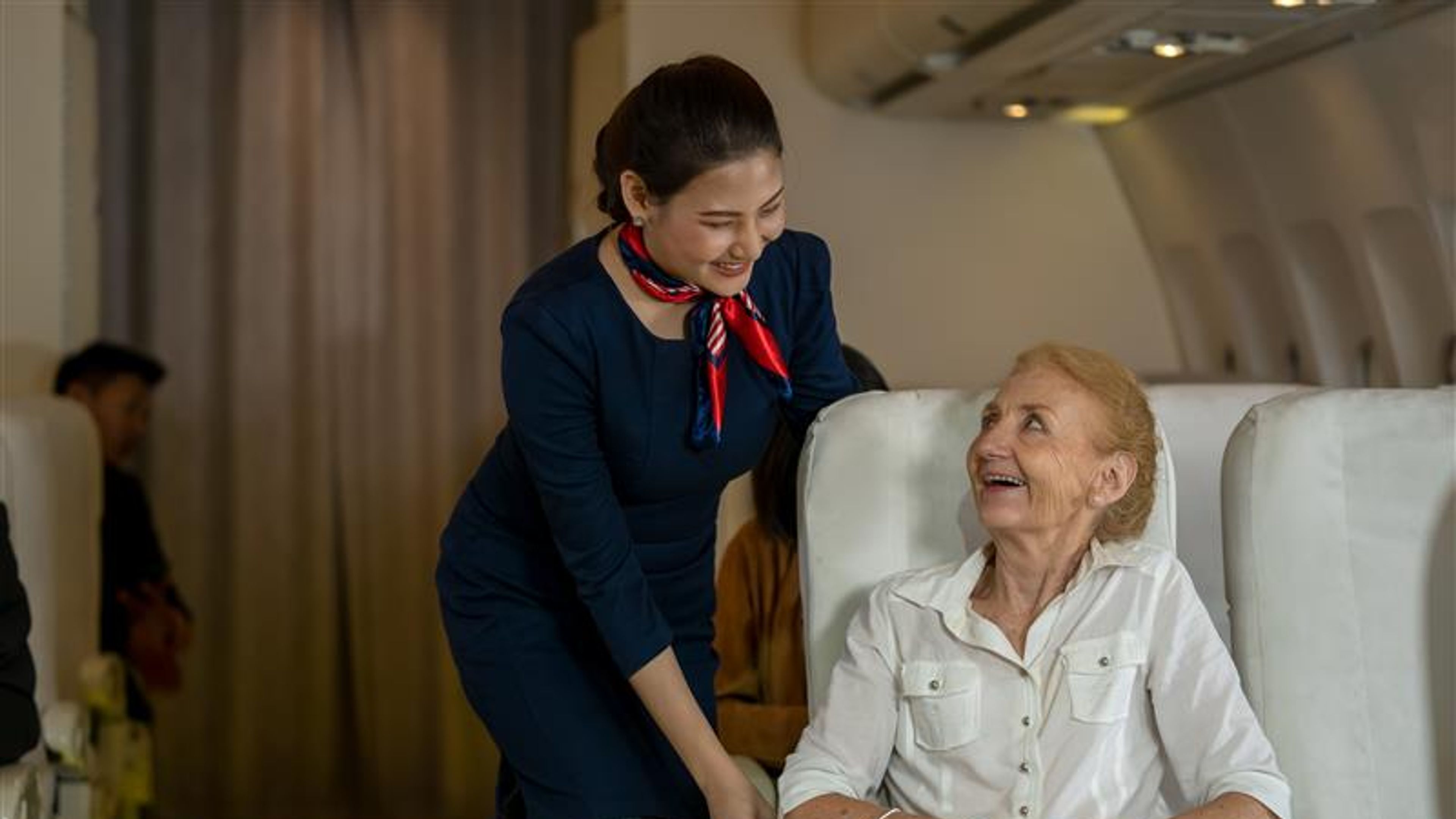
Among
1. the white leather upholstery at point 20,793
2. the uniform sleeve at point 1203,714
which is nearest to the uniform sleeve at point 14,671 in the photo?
the white leather upholstery at point 20,793

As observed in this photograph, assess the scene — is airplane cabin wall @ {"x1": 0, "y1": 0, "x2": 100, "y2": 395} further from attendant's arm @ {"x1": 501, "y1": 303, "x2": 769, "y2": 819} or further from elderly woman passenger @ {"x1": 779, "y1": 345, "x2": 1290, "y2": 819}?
elderly woman passenger @ {"x1": 779, "y1": 345, "x2": 1290, "y2": 819}

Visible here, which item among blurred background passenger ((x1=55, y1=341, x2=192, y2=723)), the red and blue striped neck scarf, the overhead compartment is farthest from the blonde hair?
blurred background passenger ((x1=55, y1=341, x2=192, y2=723))

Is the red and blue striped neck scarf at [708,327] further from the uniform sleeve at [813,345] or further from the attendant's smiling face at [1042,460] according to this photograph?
the attendant's smiling face at [1042,460]

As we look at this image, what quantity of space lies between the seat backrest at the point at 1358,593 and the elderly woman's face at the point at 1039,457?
19 cm

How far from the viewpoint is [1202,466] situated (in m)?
2.68

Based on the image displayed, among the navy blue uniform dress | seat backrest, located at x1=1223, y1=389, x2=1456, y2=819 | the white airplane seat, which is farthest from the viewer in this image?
the white airplane seat

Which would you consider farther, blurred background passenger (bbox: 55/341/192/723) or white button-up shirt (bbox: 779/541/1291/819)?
blurred background passenger (bbox: 55/341/192/723)

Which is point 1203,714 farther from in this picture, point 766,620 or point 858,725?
point 766,620

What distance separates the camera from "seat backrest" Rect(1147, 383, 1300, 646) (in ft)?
8.77

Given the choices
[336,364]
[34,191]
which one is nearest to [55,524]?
[34,191]

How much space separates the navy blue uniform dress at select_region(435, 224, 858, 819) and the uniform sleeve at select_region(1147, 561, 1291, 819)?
1.80 feet

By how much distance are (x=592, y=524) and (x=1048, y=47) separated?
185 cm

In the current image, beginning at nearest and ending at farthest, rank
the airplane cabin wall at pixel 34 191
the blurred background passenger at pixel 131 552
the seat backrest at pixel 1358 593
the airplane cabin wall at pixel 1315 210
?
the seat backrest at pixel 1358 593
the airplane cabin wall at pixel 1315 210
the airplane cabin wall at pixel 34 191
the blurred background passenger at pixel 131 552

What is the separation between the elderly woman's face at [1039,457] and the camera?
237 cm
